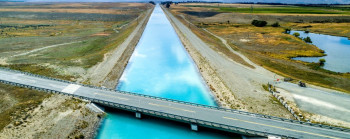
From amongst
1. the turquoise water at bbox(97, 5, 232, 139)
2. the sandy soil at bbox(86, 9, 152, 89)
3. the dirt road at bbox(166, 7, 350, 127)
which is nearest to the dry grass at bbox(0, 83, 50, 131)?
the sandy soil at bbox(86, 9, 152, 89)

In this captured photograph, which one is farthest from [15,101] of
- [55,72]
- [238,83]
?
[238,83]

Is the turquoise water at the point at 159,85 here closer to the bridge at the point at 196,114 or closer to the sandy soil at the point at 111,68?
the bridge at the point at 196,114

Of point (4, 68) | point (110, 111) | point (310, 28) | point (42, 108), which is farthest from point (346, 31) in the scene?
point (4, 68)

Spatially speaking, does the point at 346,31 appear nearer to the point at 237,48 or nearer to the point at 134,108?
the point at 237,48

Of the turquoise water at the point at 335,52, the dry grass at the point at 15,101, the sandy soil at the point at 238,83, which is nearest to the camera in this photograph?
the dry grass at the point at 15,101

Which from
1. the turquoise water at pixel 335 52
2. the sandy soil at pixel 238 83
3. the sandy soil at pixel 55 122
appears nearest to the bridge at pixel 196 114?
the sandy soil at pixel 55 122

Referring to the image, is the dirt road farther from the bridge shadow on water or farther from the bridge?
the bridge shadow on water
